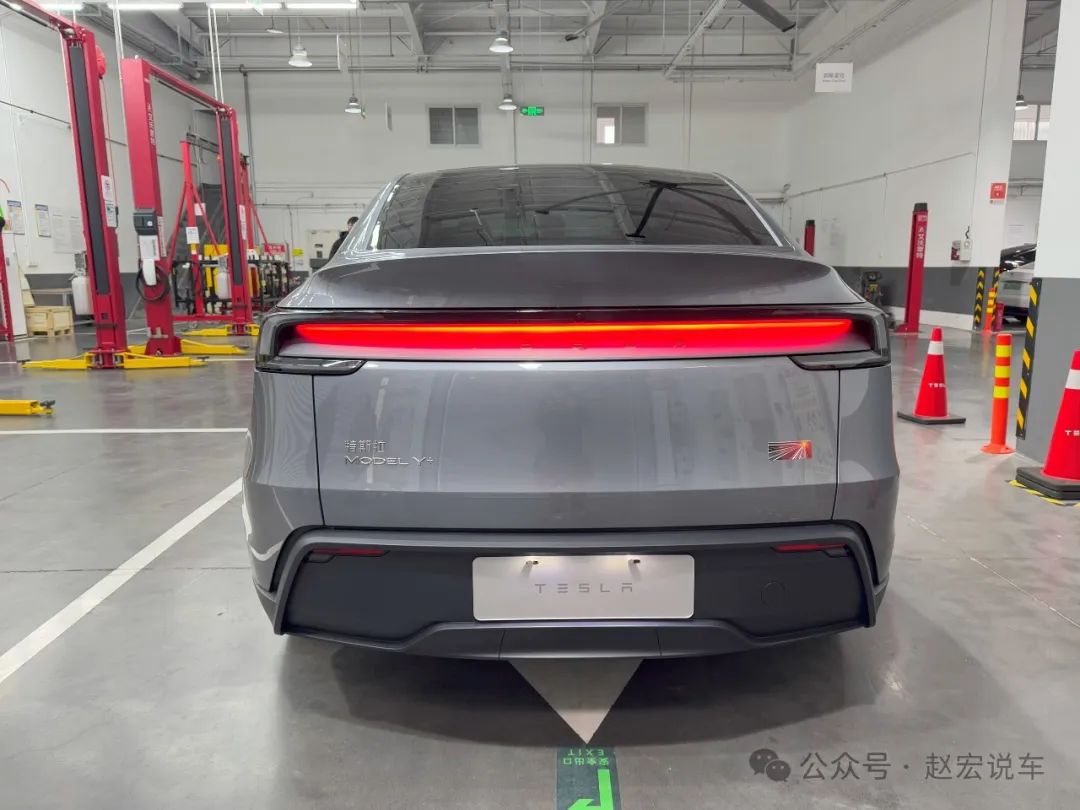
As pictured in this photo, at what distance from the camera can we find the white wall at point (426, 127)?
2027cm

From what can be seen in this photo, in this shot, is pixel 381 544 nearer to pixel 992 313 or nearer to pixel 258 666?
pixel 258 666

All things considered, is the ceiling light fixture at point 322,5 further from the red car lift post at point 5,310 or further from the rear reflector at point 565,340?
the rear reflector at point 565,340

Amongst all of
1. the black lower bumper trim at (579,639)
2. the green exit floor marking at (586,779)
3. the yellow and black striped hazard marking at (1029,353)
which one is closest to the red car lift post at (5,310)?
the black lower bumper trim at (579,639)

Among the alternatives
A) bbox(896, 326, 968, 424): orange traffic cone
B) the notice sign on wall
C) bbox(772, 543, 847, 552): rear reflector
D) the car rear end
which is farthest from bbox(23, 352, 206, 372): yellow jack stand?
the car rear end

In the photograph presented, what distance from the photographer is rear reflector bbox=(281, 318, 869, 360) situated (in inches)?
57.4

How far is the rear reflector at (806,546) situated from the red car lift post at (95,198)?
832cm

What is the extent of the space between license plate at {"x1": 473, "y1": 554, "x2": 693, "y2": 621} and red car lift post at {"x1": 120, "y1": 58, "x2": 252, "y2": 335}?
8.31 meters

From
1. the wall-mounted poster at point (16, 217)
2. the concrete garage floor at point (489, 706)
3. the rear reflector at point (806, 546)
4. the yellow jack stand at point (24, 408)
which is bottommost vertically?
the concrete garage floor at point (489, 706)

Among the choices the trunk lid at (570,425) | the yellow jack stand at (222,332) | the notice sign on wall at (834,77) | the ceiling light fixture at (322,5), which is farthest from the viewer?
the notice sign on wall at (834,77)

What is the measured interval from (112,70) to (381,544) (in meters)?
20.2

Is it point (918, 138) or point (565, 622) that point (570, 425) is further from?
point (918, 138)

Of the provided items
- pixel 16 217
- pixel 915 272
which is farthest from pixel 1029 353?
pixel 16 217

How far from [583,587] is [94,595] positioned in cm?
197

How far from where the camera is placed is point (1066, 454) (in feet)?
11.7
